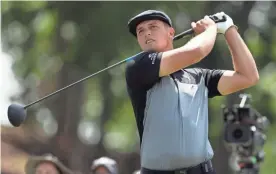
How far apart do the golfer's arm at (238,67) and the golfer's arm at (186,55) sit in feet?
0.72

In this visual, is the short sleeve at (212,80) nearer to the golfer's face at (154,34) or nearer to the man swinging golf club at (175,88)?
the man swinging golf club at (175,88)

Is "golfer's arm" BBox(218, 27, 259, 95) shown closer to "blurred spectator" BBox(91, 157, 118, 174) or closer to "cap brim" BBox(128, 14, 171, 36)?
"cap brim" BBox(128, 14, 171, 36)

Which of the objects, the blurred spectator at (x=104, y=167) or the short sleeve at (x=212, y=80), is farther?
the blurred spectator at (x=104, y=167)

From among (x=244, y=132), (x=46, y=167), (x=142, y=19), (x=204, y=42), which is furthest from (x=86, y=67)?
(x=204, y=42)

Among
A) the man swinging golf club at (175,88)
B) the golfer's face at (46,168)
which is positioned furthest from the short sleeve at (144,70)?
the golfer's face at (46,168)

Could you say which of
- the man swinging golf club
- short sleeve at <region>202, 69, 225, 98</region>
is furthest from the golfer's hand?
short sleeve at <region>202, 69, 225, 98</region>

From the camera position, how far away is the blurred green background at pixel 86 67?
18.2 meters

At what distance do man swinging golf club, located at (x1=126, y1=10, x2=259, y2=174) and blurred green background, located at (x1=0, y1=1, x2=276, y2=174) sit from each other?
1262 centimetres

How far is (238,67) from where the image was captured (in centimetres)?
466

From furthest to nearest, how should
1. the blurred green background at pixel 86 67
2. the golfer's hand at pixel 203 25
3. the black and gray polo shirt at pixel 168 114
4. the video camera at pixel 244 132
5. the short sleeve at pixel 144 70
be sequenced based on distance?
the blurred green background at pixel 86 67 → the video camera at pixel 244 132 → the golfer's hand at pixel 203 25 → the short sleeve at pixel 144 70 → the black and gray polo shirt at pixel 168 114

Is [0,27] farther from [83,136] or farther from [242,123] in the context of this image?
[242,123]

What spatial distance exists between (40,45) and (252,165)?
11.3 meters

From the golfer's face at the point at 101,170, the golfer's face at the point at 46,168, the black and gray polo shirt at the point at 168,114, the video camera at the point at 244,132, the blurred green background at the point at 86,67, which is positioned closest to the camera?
the black and gray polo shirt at the point at 168,114

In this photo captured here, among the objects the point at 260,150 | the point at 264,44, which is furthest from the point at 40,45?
the point at 260,150
